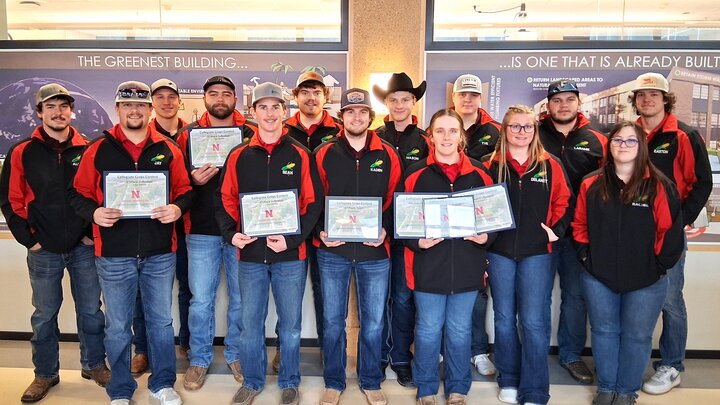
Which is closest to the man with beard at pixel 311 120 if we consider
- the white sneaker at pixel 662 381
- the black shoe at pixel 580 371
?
the black shoe at pixel 580 371

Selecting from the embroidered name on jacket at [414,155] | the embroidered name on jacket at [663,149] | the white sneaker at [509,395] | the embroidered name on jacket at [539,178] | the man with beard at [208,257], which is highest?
the embroidered name on jacket at [663,149]

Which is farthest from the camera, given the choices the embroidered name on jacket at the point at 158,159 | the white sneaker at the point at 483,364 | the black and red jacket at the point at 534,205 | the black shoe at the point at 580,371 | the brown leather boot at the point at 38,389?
the white sneaker at the point at 483,364

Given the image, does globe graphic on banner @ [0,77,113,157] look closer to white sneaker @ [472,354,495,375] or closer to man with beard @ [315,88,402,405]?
man with beard @ [315,88,402,405]

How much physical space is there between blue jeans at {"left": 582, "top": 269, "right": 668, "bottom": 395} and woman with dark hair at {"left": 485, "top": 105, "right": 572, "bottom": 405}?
0.29m

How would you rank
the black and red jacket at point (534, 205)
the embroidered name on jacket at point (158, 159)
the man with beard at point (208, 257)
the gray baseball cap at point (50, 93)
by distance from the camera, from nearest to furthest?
the black and red jacket at point (534, 205) < the embroidered name on jacket at point (158, 159) < the gray baseball cap at point (50, 93) < the man with beard at point (208, 257)

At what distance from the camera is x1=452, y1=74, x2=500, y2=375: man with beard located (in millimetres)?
3785

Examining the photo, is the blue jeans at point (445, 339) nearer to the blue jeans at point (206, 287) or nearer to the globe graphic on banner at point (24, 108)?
the blue jeans at point (206, 287)

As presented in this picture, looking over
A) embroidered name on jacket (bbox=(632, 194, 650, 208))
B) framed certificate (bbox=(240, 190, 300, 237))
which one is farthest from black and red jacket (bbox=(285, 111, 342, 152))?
embroidered name on jacket (bbox=(632, 194, 650, 208))

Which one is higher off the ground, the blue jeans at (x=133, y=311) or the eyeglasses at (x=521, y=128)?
the eyeglasses at (x=521, y=128)

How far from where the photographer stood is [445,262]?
306cm

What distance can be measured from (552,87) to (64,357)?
4196 millimetres

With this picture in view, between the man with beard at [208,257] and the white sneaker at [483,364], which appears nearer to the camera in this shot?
the man with beard at [208,257]

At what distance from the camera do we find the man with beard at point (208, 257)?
3.57 meters

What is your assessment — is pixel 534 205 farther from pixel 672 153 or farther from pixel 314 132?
pixel 314 132
